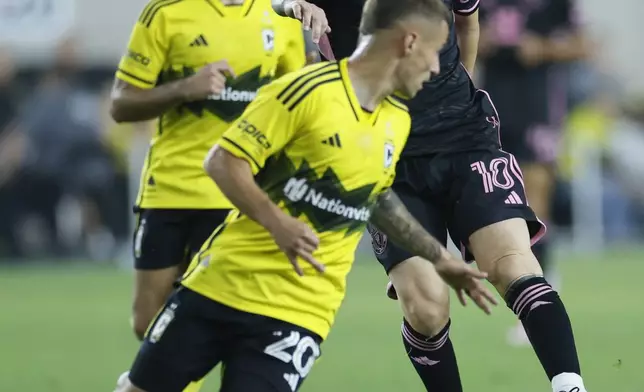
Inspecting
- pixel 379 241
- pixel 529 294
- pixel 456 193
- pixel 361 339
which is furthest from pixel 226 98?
pixel 361 339

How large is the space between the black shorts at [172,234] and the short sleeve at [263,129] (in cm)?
220

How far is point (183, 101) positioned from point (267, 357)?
7.40 ft

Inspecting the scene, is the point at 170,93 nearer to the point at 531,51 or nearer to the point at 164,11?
the point at 164,11

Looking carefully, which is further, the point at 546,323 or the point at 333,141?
the point at 546,323

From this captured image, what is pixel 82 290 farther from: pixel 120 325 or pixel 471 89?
pixel 471 89

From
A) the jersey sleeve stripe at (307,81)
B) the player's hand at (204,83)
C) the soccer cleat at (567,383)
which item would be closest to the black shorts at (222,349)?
the jersey sleeve stripe at (307,81)

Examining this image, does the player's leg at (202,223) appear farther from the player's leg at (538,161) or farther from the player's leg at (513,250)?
the player's leg at (538,161)

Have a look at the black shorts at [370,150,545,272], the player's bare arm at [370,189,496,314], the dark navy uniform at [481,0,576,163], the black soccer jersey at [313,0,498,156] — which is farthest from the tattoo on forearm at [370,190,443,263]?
the dark navy uniform at [481,0,576,163]

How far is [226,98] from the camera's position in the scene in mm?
7145

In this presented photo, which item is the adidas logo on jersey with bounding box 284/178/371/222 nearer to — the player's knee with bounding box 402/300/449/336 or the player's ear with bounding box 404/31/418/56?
the player's ear with bounding box 404/31/418/56

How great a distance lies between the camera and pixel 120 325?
38.3 ft

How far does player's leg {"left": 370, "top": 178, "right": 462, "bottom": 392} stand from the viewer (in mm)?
6402

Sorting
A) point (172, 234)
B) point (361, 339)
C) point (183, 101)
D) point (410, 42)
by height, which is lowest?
point (361, 339)


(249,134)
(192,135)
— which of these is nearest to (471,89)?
(192,135)
